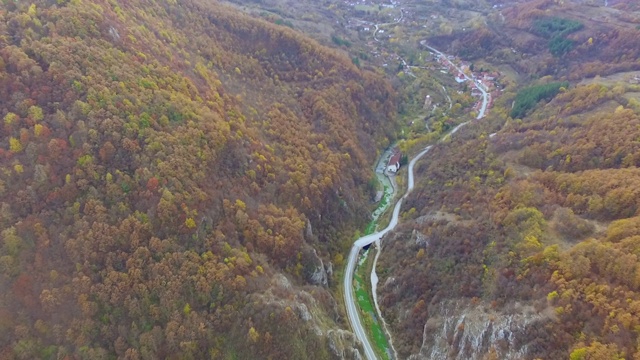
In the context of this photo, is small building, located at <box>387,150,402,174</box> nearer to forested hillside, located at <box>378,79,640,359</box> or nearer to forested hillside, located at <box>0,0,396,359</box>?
forested hillside, located at <box>378,79,640,359</box>

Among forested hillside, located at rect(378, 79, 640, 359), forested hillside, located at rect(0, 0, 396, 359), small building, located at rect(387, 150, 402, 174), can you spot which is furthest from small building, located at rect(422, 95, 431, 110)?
forested hillside, located at rect(0, 0, 396, 359)

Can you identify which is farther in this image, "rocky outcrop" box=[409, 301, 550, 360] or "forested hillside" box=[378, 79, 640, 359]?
"rocky outcrop" box=[409, 301, 550, 360]

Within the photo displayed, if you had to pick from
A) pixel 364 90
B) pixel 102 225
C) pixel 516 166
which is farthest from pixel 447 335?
pixel 364 90

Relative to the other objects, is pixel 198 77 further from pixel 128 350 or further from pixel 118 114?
pixel 128 350

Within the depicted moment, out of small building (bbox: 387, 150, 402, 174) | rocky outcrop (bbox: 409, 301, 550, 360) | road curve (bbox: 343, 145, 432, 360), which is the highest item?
rocky outcrop (bbox: 409, 301, 550, 360)

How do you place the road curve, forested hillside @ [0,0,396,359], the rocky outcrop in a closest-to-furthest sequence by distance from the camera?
forested hillside @ [0,0,396,359] → the rocky outcrop → the road curve

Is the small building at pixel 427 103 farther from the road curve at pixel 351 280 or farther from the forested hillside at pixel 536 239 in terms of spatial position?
the road curve at pixel 351 280
